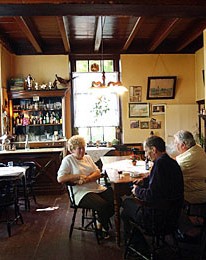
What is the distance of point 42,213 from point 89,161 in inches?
57.8

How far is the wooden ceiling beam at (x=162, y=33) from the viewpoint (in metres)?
5.67

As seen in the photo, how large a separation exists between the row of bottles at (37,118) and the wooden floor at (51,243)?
289 centimetres

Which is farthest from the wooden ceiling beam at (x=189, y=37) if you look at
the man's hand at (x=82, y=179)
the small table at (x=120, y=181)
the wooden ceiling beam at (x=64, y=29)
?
the man's hand at (x=82, y=179)

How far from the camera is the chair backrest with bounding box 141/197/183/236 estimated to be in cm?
279

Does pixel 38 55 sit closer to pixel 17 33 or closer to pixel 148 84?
pixel 17 33

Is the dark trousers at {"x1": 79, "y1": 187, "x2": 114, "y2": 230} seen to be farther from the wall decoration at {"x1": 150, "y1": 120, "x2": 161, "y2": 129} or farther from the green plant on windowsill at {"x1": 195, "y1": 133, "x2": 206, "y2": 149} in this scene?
the wall decoration at {"x1": 150, "y1": 120, "x2": 161, "y2": 129}

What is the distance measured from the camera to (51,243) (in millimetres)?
3635

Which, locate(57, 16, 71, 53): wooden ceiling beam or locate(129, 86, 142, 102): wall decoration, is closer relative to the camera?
locate(57, 16, 71, 53): wooden ceiling beam

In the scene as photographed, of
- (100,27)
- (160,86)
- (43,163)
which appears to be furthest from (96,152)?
(100,27)

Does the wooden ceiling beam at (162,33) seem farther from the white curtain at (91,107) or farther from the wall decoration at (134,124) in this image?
the wall decoration at (134,124)

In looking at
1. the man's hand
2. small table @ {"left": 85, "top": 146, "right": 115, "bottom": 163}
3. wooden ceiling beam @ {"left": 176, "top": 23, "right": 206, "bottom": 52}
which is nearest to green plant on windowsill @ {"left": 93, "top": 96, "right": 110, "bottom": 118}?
small table @ {"left": 85, "top": 146, "right": 115, "bottom": 163}

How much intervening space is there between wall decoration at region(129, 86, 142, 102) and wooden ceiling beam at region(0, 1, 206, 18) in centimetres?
375

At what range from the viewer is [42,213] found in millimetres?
4887

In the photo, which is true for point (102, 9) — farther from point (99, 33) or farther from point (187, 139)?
point (99, 33)
